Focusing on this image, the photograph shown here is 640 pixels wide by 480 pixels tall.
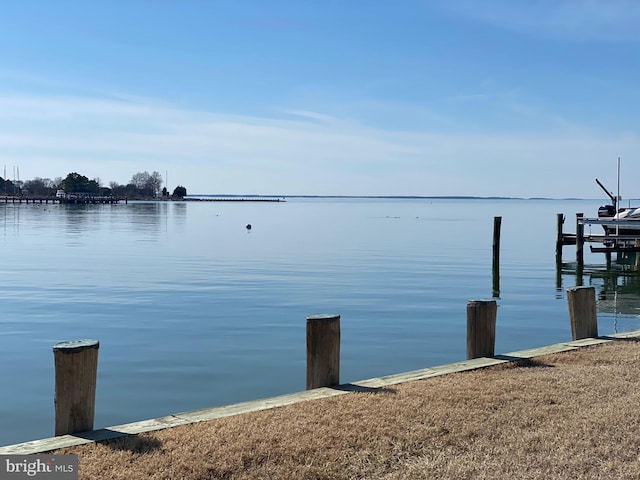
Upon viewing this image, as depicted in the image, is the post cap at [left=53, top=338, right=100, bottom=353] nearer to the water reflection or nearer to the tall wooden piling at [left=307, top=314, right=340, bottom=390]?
the tall wooden piling at [left=307, top=314, right=340, bottom=390]

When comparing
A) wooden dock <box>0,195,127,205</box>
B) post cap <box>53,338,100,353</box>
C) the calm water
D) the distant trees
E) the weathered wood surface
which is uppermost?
the distant trees

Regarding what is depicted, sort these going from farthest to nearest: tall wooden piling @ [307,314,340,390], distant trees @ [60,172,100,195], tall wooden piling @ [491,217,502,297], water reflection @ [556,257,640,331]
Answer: distant trees @ [60,172,100,195], tall wooden piling @ [491,217,502,297], water reflection @ [556,257,640,331], tall wooden piling @ [307,314,340,390]

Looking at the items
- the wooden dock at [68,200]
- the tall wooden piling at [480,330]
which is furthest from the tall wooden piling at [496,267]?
the wooden dock at [68,200]

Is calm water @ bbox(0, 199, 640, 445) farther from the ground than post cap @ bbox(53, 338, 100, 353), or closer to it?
closer to it

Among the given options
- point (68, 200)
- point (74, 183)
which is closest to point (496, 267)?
point (68, 200)

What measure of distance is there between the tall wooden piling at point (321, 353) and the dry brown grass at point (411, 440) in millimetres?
753

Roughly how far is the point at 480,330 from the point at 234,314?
1130cm

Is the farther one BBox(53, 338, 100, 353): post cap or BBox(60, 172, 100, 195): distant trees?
BBox(60, 172, 100, 195): distant trees

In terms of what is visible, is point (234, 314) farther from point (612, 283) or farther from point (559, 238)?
point (559, 238)

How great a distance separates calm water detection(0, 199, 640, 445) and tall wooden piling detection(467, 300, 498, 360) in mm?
3622

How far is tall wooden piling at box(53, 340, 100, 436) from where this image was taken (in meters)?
7.12

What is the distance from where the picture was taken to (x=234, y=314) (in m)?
20.6

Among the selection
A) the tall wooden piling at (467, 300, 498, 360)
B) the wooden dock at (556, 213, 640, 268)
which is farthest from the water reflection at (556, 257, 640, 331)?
the tall wooden piling at (467, 300, 498, 360)

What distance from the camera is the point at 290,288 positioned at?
26.8 meters
